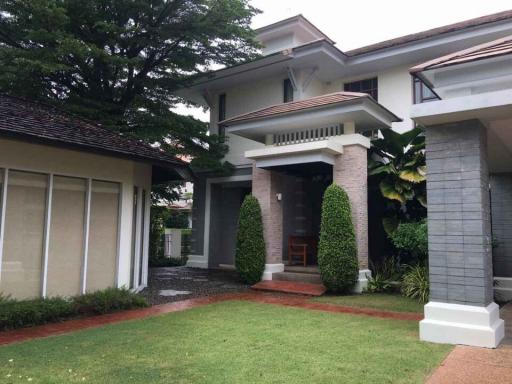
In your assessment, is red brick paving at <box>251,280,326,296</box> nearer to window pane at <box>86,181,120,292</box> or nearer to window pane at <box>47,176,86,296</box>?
window pane at <box>86,181,120,292</box>

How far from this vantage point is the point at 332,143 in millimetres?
10578

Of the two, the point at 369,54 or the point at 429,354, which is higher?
the point at 369,54

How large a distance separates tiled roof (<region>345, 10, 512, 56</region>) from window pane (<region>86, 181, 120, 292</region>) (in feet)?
29.2

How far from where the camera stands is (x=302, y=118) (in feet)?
36.3

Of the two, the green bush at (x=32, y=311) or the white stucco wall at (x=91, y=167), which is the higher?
the white stucco wall at (x=91, y=167)

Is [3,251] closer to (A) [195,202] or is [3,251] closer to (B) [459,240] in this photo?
(B) [459,240]

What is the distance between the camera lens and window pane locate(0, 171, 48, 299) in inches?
298

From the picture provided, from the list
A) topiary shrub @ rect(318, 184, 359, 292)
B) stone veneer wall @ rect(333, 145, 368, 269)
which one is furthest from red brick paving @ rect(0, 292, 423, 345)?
stone veneer wall @ rect(333, 145, 368, 269)

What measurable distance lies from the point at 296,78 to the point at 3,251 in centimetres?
1007

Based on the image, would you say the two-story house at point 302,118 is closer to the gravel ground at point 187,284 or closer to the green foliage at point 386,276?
the green foliage at point 386,276

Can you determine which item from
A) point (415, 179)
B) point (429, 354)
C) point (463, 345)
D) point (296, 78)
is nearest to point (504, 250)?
point (415, 179)

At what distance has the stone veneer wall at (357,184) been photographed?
34.3 feet

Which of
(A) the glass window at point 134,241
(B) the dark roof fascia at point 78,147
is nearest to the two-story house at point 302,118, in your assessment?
(B) the dark roof fascia at point 78,147

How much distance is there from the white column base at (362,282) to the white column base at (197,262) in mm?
7188
